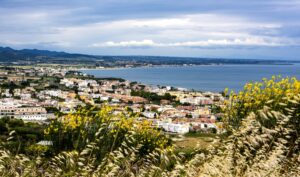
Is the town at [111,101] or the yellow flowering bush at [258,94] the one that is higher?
the yellow flowering bush at [258,94]

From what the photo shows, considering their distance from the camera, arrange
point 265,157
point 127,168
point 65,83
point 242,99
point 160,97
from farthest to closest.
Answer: point 65,83
point 160,97
point 242,99
point 127,168
point 265,157

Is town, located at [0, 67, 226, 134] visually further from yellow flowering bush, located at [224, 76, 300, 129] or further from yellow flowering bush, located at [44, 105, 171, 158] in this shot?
yellow flowering bush, located at [224, 76, 300, 129]

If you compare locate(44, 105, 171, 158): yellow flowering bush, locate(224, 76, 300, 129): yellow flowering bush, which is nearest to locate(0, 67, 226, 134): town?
locate(44, 105, 171, 158): yellow flowering bush

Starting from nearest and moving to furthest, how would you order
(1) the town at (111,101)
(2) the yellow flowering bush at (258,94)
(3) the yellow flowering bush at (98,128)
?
(3) the yellow flowering bush at (98,128) < (2) the yellow flowering bush at (258,94) < (1) the town at (111,101)

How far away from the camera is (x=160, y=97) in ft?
262

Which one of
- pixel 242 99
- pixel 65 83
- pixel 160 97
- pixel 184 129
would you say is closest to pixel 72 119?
pixel 242 99

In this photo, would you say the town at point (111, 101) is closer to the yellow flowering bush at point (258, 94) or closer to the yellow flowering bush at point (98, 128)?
the yellow flowering bush at point (98, 128)

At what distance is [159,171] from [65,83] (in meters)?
108

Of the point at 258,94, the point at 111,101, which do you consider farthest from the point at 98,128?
the point at 111,101

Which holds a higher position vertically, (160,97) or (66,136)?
(66,136)

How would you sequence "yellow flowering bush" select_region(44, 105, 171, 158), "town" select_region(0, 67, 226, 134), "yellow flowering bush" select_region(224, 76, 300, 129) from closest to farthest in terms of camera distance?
"yellow flowering bush" select_region(44, 105, 171, 158) < "yellow flowering bush" select_region(224, 76, 300, 129) < "town" select_region(0, 67, 226, 134)

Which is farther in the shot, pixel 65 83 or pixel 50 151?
pixel 65 83

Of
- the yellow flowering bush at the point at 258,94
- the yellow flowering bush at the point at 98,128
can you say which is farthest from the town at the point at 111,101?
the yellow flowering bush at the point at 258,94

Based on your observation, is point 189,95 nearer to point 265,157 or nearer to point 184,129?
point 184,129
